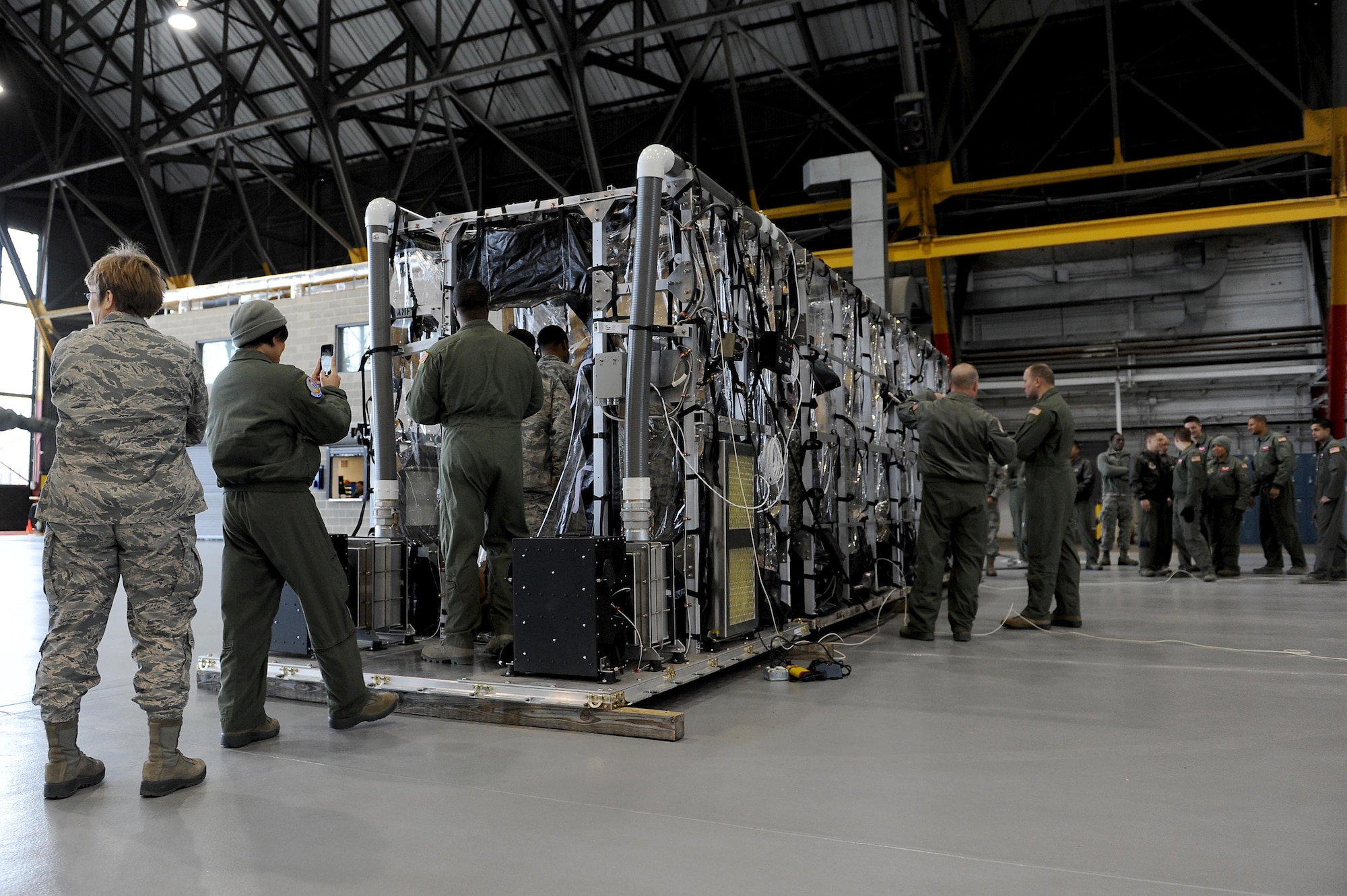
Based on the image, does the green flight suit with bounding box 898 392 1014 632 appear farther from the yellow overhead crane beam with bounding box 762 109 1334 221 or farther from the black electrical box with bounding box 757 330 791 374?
the yellow overhead crane beam with bounding box 762 109 1334 221

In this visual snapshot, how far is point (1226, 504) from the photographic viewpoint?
11102mm

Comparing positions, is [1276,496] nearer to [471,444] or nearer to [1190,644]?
[1190,644]

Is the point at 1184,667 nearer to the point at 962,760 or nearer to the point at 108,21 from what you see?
the point at 962,760

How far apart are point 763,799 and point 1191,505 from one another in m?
10.1

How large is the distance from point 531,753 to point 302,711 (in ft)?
4.51

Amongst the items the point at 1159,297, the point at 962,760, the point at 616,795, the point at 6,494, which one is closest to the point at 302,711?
the point at 616,795

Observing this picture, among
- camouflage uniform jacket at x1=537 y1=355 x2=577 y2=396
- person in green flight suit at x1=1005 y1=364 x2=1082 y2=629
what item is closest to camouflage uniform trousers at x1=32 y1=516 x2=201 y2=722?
camouflage uniform jacket at x1=537 y1=355 x2=577 y2=396

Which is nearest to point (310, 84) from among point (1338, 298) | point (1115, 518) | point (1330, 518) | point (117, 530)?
point (1115, 518)

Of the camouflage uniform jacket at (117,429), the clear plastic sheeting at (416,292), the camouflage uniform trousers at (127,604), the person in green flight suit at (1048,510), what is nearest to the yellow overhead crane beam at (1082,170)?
the person in green flight suit at (1048,510)

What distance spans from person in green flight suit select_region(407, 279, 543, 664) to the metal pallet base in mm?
299

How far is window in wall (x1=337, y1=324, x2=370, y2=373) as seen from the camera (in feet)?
53.0

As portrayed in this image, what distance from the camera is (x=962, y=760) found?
3.36 m

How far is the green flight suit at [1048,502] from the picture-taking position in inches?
267

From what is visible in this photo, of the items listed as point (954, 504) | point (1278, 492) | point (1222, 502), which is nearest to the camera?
point (954, 504)
